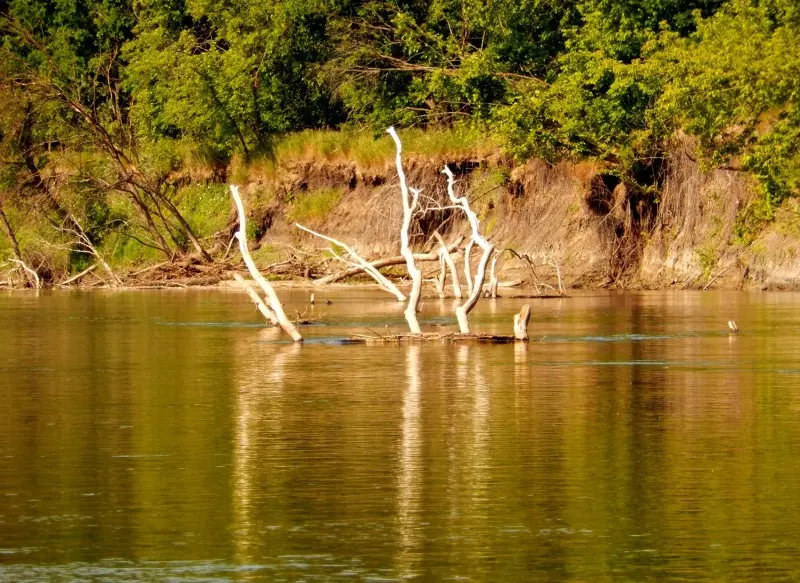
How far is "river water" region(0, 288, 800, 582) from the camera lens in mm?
14023

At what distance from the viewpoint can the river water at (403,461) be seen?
1402 cm

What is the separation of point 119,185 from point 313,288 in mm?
8727

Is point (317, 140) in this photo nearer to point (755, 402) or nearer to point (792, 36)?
point (792, 36)

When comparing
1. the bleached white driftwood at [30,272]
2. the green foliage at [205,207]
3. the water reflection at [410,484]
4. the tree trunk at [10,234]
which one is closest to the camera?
the water reflection at [410,484]

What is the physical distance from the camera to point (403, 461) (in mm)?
18953

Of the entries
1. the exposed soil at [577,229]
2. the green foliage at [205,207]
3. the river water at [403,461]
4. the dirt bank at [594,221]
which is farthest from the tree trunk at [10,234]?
the river water at [403,461]

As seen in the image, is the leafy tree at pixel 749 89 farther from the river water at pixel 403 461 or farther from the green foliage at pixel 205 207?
the green foliage at pixel 205 207

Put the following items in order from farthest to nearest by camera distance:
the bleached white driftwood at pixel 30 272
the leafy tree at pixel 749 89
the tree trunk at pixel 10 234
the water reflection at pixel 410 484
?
the tree trunk at pixel 10 234 → the bleached white driftwood at pixel 30 272 → the leafy tree at pixel 749 89 → the water reflection at pixel 410 484

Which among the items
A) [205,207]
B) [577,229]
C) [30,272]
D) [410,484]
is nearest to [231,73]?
[205,207]

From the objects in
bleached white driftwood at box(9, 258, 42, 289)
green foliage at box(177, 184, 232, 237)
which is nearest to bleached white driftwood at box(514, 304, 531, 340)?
bleached white driftwood at box(9, 258, 42, 289)

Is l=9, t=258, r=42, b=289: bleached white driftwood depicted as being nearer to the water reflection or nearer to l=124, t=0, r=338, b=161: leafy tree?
l=124, t=0, r=338, b=161: leafy tree

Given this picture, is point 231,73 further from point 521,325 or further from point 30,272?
point 521,325

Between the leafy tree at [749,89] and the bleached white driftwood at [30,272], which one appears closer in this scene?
the leafy tree at [749,89]

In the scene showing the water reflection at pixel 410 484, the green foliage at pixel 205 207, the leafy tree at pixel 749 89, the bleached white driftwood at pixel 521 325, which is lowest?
the water reflection at pixel 410 484
